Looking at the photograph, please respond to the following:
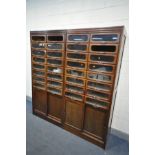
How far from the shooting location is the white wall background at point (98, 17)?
84.3 inches

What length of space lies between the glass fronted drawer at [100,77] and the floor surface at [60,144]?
1.07 meters

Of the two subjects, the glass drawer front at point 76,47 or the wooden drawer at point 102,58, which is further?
the glass drawer front at point 76,47

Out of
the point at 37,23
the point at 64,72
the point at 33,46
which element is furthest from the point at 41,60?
the point at 37,23

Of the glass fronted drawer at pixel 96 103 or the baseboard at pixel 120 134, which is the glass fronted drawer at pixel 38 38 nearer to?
the glass fronted drawer at pixel 96 103

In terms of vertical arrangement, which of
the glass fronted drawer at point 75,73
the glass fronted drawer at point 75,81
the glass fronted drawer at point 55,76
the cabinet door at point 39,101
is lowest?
the cabinet door at point 39,101

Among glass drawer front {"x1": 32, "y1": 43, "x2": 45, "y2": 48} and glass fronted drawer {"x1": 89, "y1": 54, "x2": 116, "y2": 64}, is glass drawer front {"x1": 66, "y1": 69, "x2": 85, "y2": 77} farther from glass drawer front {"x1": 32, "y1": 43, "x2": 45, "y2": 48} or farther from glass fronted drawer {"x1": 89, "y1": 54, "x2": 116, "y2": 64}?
glass drawer front {"x1": 32, "y1": 43, "x2": 45, "y2": 48}

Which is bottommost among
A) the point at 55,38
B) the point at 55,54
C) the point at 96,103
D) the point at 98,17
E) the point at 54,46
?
the point at 96,103

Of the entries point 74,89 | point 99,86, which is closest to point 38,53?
point 74,89

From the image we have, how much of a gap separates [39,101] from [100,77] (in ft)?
4.98

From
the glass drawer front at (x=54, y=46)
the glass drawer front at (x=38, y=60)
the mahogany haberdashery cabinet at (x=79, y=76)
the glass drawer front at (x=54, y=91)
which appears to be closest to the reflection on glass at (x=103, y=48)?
the mahogany haberdashery cabinet at (x=79, y=76)

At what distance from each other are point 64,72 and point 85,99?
585 millimetres

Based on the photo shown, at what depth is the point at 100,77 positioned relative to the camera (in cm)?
195

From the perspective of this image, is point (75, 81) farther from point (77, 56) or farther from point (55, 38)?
point (55, 38)
